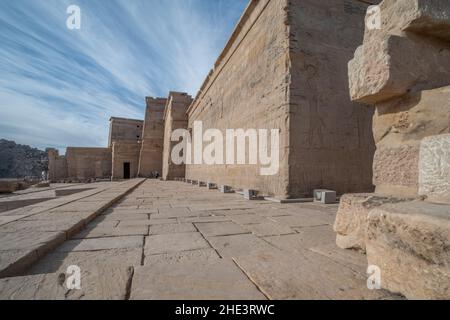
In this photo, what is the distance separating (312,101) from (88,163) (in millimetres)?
24659

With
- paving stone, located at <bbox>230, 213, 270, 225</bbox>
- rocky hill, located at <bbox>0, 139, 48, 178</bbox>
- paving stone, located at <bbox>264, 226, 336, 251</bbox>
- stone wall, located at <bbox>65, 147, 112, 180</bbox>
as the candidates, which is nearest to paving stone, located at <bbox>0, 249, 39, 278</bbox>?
paving stone, located at <bbox>264, 226, 336, 251</bbox>

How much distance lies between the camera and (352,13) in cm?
552

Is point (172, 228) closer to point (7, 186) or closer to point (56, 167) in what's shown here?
point (7, 186)

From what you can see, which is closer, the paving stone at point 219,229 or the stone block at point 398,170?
the stone block at point 398,170

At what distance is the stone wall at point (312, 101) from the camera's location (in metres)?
4.77

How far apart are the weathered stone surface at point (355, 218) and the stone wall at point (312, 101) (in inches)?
111

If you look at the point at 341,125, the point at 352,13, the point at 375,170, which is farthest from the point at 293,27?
the point at 375,170

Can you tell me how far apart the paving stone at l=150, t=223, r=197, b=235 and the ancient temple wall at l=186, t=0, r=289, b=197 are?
8.42 ft

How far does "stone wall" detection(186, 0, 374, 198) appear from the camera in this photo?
477 cm

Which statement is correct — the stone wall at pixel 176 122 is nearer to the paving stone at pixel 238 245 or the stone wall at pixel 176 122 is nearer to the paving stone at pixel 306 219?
the paving stone at pixel 306 219

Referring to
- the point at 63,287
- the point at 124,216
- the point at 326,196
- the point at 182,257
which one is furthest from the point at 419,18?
the point at 124,216
